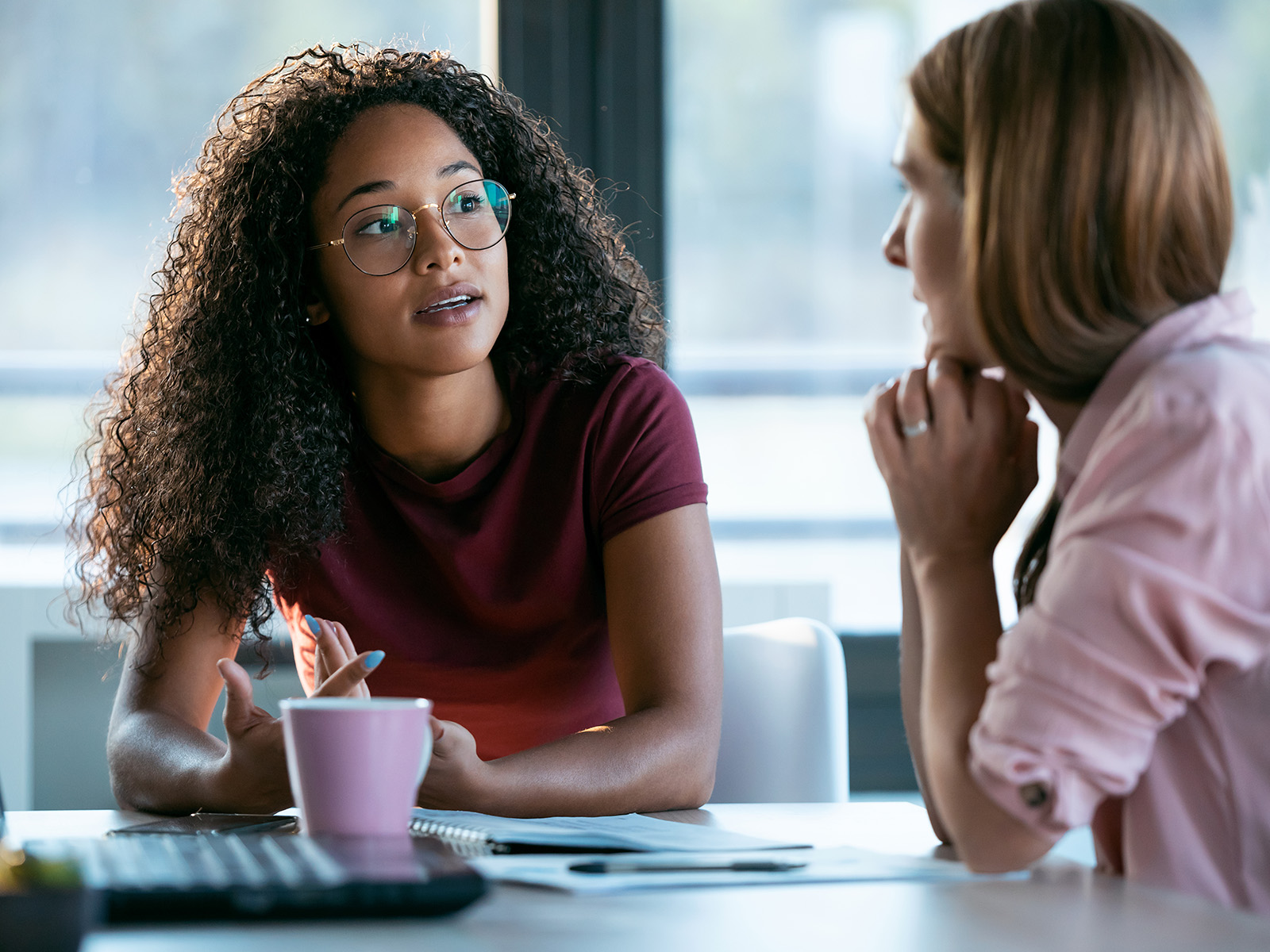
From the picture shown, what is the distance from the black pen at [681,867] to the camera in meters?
0.78

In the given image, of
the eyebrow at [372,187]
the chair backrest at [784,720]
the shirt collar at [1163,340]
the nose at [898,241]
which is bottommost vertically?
the chair backrest at [784,720]

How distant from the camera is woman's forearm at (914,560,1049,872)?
2.59ft

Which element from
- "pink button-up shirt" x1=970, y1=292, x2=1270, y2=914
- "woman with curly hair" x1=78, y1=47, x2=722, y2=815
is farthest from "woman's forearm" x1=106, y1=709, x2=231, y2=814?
"pink button-up shirt" x1=970, y1=292, x2=1270, y2=914

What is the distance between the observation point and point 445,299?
1.50 meters

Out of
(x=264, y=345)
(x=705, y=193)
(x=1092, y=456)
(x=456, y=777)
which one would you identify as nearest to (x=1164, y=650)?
(x=1092, y=456)

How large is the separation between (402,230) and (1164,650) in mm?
1055

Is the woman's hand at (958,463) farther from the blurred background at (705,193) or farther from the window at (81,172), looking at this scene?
the window at (81,172)

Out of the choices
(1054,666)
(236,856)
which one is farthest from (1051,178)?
(236,856)

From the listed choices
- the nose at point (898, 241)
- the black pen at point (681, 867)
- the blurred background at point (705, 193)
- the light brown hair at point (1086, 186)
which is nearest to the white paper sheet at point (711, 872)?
the black pen at point (681, 867)

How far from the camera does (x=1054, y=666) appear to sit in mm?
745

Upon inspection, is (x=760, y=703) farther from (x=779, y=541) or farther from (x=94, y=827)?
(x=779, y=541)

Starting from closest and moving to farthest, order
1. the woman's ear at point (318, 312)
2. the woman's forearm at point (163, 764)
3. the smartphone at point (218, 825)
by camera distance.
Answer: the smartphone at point (218, 825), the woman's forearm at point (163, 764), the woman's ear at point (318, 312)

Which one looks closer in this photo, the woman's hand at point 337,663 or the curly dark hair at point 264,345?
the woman's hand at point 337,663

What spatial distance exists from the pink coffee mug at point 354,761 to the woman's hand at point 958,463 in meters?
0.38
